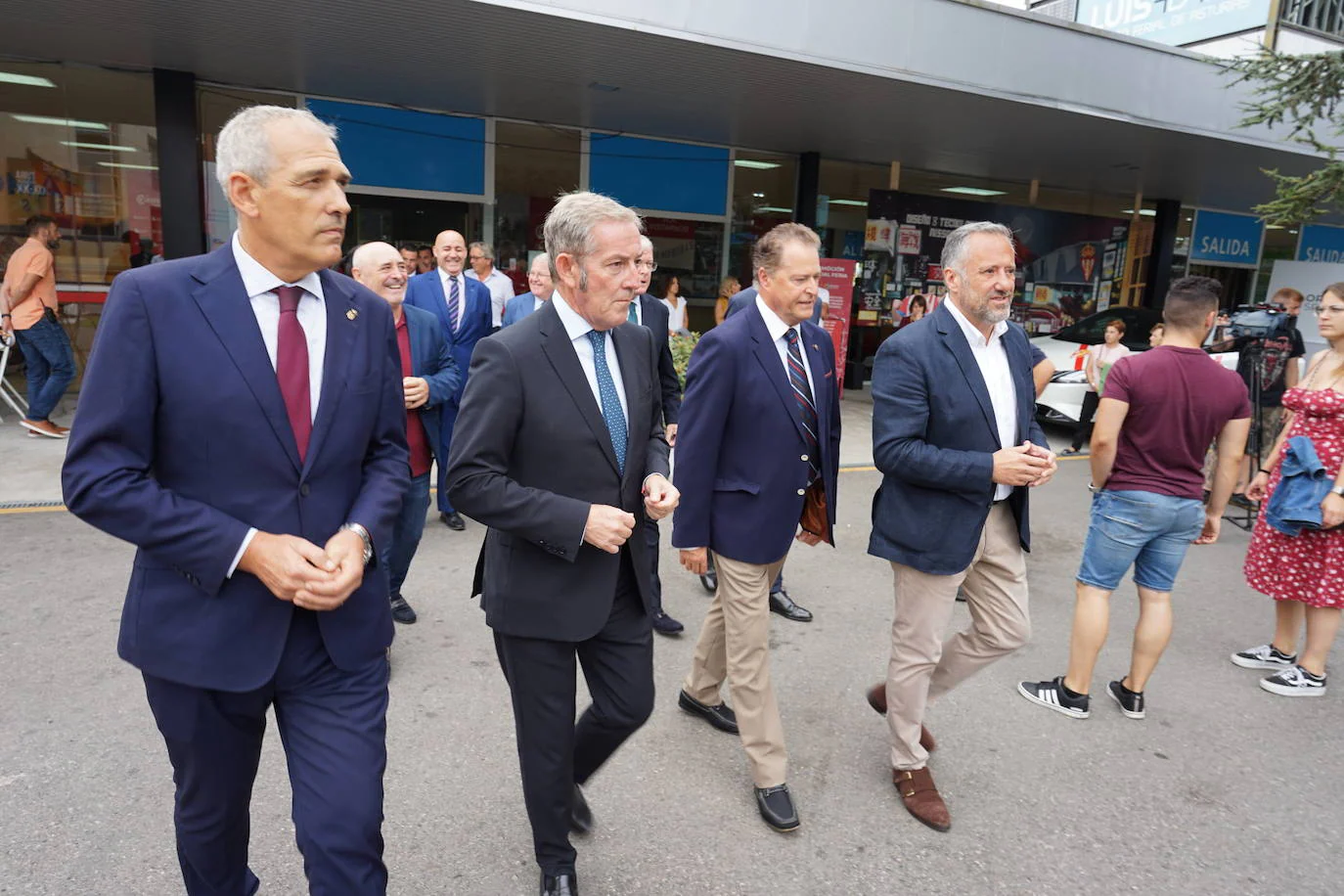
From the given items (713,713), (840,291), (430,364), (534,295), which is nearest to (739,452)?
(713,713)

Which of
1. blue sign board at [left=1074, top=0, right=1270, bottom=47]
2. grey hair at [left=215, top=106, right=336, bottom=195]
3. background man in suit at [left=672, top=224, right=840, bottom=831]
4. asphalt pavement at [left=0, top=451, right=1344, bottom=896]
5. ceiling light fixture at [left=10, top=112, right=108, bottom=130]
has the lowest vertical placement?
asphalt pavement at [left=0, top=451, right=1344, bottom=896]

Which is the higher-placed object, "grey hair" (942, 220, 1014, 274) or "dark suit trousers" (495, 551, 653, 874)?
"grey hair" (942, 220, 1014, 274)

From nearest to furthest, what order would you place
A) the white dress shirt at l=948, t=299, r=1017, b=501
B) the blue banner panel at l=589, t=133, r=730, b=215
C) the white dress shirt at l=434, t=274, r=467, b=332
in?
the white dress shirt at l=948, t=299, r=1017, b=501 < the white dress shirt at l=434, t=274, r=467, b=332 < the blue banner panel at l=589, t=133, r=730, b=215

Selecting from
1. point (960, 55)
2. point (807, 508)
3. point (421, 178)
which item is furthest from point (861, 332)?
point (807, 508)

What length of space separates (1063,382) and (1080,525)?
3955 mm

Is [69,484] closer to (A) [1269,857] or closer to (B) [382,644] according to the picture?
(B) [382,644]

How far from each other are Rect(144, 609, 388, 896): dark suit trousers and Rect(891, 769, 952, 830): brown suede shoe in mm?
1867

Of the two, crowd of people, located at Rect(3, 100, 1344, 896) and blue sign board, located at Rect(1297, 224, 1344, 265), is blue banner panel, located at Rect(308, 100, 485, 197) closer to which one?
crowd of people, located at Rect(3, 100, 1344, 896)

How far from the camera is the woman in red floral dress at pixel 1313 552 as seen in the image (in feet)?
13.2

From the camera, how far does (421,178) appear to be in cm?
1128

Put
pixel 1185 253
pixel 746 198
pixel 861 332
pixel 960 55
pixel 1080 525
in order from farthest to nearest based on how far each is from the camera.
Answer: pixel 1185 253 < pixel 861 332 < pixel 746 198 < pixel 960 55 < pixel 1080 525

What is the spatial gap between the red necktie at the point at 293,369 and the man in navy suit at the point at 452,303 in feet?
12.9

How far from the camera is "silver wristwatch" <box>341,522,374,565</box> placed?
1.91m

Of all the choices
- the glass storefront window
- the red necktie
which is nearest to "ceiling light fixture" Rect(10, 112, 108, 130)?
the glass storefront window
